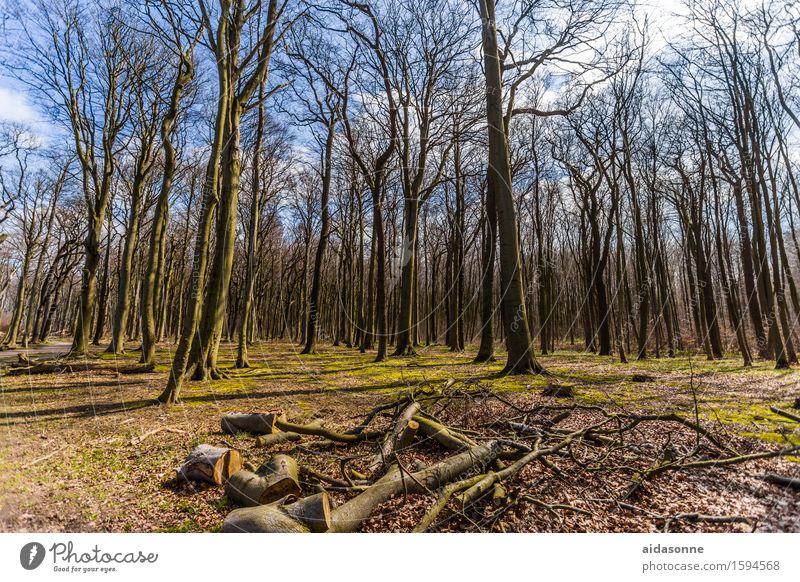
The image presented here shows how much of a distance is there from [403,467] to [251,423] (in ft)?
9.34

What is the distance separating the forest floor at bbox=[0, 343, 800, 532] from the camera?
108 inches

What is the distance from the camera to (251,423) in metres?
5.23

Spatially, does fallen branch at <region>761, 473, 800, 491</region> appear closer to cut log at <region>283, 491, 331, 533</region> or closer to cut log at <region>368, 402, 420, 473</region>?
cut log at <region>368, 402, 420, 473</region>

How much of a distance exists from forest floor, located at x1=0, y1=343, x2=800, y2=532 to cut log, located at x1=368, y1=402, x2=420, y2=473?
57 centimetres

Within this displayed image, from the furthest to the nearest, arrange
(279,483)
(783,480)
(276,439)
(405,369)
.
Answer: (405,369), (276,439), (279,483), (783,480)

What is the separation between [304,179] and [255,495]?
992 inches

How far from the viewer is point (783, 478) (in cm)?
288

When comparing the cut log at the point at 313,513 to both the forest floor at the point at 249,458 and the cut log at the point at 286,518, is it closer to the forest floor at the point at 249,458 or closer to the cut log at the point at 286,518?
the cut log at the point at 286,518

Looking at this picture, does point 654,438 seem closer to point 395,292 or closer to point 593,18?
point 593,18

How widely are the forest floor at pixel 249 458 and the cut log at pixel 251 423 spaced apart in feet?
0.52

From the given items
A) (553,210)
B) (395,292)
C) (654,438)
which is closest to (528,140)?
(553,210)

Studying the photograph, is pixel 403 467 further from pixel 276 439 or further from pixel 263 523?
pixel 276 439

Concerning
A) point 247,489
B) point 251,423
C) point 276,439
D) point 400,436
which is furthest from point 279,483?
point 251,423

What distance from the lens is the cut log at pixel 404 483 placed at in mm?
2645
